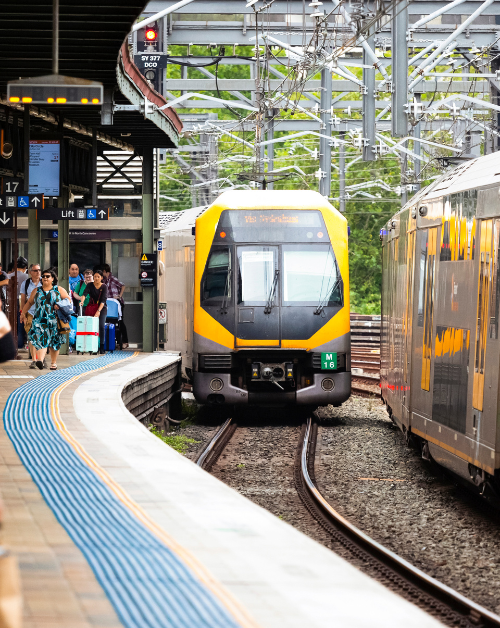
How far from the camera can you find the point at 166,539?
555 cm

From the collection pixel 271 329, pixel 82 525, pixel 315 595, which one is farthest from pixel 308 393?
pixel 315 595

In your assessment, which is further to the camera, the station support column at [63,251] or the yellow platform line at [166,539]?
the station support column at [63,251]

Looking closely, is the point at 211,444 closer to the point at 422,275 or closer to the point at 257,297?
the point at 257,297

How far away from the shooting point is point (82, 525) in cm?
591

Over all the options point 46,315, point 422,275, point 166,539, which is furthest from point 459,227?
point 46,315

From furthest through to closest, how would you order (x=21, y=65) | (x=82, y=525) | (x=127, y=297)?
(x=127, y=297) < (x=21, y=65) < (x=82, y=525)

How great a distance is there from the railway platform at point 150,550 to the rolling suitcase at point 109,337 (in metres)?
10.9

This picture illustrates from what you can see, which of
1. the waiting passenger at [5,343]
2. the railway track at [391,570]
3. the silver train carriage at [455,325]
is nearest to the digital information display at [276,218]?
the silver train carriage at [455,325]

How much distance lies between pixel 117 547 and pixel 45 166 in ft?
39.8

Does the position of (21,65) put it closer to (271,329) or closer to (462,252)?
(271,329)

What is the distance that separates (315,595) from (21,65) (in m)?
10.6

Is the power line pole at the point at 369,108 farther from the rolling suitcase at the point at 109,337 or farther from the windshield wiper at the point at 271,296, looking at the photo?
the windshield wiper at the point at 271,296

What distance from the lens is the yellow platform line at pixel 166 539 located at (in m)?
4.16

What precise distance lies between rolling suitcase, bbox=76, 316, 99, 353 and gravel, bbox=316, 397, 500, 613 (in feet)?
19.1
